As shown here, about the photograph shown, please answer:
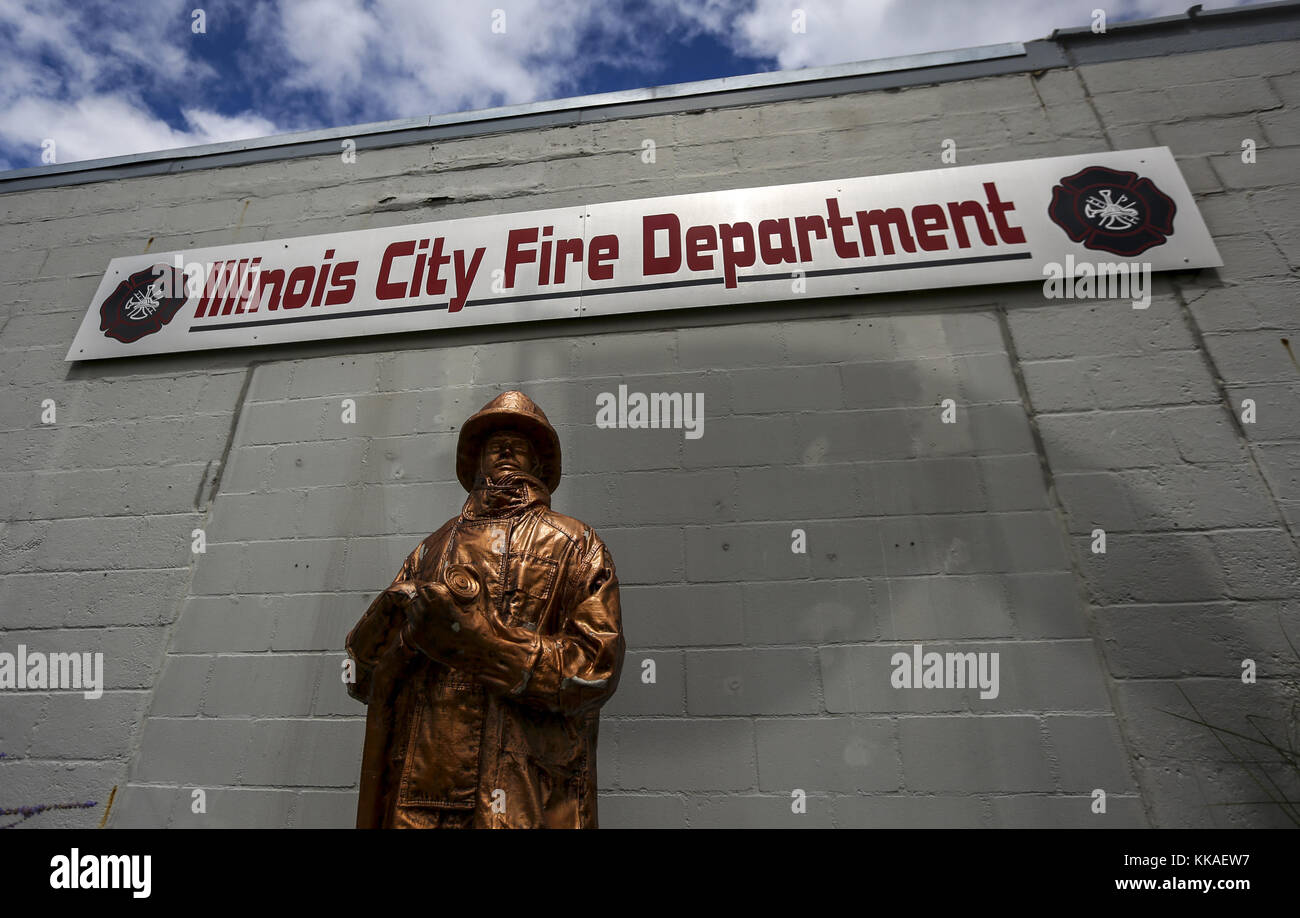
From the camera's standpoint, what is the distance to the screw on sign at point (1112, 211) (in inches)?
115

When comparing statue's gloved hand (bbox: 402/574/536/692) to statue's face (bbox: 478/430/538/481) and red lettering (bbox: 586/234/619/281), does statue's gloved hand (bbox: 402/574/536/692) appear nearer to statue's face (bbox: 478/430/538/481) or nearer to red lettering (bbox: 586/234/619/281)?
statue's face (bbox: 478/430/538/481)

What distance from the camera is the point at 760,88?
144 inches

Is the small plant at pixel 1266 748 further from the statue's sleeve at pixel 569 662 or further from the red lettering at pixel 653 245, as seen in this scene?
the red lettering at pixel 653 245

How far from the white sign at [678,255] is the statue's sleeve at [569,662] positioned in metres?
1.86

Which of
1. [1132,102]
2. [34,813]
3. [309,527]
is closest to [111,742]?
[34,813]

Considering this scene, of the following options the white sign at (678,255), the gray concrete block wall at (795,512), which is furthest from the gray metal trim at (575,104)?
the white sign at (678,255)

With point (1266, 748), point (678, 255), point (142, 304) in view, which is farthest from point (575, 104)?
point (1266, 748)

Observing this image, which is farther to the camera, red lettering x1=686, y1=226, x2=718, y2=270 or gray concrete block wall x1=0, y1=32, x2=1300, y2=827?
red lettering x1=686, y1=226, x2=718, y2=270

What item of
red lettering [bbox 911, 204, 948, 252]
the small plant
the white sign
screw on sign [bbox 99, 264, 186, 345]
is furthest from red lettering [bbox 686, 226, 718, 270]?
screw on sign [bbox 99, 264, 186, 345]

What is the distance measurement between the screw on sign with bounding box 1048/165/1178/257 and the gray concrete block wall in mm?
240

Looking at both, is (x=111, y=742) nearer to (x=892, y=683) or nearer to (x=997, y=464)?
(x=892, y=683)

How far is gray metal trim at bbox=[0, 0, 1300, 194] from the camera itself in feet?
11.4

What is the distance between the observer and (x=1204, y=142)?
10.5ft

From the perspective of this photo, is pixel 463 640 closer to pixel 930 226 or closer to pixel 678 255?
pixel 678 255
